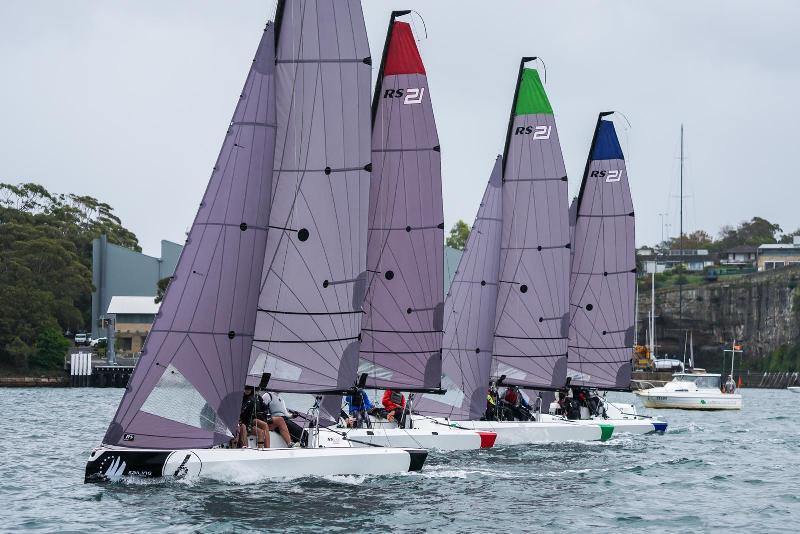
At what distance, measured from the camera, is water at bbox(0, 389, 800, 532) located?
2009 centimetres

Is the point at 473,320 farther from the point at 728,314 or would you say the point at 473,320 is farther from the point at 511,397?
the point at 728,314

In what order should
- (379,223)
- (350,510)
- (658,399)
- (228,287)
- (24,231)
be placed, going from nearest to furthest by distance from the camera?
(350,510) < (228,287) < (379,223) < (658,399) < (24,231)

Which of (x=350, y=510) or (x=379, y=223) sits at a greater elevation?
(x=379, y=223)

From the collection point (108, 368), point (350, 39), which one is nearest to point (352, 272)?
point (350, 39)

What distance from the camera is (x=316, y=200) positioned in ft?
82.2

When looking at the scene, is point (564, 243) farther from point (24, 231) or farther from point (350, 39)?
point (24, 231)

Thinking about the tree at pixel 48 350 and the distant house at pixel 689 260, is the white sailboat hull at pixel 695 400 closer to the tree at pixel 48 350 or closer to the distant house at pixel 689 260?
the tree at pixel 48 350

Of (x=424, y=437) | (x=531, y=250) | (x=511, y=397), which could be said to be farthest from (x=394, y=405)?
(x=531, y=250)

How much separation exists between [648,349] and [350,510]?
106172 millimetres

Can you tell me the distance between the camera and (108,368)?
92.9m

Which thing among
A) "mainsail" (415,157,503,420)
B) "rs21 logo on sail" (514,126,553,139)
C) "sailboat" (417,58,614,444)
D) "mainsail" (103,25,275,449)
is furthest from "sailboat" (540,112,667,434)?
"mainsail" (103,25,275,449)

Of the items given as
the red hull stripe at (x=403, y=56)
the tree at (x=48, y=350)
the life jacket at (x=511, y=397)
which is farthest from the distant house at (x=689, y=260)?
the red hull stripe at (x=403, y=56)

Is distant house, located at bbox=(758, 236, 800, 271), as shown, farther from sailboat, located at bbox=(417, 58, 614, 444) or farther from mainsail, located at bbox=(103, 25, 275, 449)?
mainsail, located at bbox=(103, 25, 275, 449)

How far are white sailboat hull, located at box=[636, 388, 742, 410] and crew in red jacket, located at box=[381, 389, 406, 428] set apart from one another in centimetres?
4028
